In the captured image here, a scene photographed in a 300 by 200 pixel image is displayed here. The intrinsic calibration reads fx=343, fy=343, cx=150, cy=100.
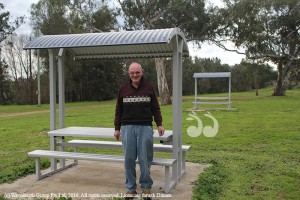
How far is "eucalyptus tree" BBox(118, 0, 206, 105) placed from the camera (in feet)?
88.2

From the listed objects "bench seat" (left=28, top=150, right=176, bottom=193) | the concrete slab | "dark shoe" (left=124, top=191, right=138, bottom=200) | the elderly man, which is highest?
the elderly man

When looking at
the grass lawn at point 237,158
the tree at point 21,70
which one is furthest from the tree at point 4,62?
the grass lawn at point 237,158

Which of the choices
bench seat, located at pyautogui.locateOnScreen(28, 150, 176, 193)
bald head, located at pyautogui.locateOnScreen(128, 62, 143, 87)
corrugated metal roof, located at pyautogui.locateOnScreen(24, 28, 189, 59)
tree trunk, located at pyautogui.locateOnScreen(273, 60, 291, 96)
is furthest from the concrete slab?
tree trunk, located at pyautogui.locateOnScreen(273, 60, 291, 96)

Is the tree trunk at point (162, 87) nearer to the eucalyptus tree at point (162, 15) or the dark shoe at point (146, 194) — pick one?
the eucalyptus tree at point (162, 15)

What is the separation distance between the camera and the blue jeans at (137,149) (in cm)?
463

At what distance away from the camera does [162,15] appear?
27.3 metres

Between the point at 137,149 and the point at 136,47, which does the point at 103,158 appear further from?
the point at 136,47

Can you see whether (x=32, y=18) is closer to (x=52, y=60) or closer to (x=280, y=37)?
(x=280, y=37)

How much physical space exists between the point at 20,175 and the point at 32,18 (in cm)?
3420

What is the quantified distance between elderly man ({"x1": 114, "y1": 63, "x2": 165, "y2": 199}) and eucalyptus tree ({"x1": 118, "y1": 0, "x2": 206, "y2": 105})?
2236 cm

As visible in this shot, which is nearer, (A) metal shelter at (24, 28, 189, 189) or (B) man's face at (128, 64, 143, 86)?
(B) man's face at (128, 64, 143, 86)

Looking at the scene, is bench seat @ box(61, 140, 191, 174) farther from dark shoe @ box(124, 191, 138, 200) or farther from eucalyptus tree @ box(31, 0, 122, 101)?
eucalyptus tree @ box(31, 0, 122, 101)

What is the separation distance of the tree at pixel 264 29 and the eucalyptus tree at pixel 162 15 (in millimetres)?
1354

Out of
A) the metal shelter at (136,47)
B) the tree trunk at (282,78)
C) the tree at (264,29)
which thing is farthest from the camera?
the tree trunk at (282,78)
